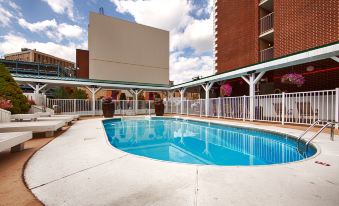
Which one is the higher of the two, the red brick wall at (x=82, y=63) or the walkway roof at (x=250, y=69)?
the red brick wall at (x=82, y=63)

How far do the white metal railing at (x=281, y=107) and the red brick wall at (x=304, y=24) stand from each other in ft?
9.95

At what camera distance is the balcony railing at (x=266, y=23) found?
1357 centimetres

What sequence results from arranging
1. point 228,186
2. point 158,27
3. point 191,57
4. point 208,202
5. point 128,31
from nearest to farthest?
point 208,202 → point 228,186 → point 128,31 → point 158,27 → point 191,57

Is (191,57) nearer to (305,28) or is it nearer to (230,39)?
(230,39)

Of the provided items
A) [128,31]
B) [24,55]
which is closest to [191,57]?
[128,31]

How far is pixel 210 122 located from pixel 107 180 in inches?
320

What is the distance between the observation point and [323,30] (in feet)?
30.6

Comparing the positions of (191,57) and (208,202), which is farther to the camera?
(191,57)

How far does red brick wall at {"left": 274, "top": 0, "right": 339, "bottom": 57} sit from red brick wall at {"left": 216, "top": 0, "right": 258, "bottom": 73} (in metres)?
1.97

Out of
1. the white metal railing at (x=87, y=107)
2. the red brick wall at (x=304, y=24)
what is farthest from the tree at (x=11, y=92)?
the red brick wall at (x=304, y=24)

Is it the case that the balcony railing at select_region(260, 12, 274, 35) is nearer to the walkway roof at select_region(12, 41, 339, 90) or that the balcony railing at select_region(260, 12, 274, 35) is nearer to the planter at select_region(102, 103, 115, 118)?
the walkway roof at select_region(12, 41, 339, 90)

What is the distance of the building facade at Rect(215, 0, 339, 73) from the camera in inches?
368

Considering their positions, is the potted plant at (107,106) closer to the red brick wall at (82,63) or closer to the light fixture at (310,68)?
the light fixture at (310,68)

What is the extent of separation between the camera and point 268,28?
538 inches
